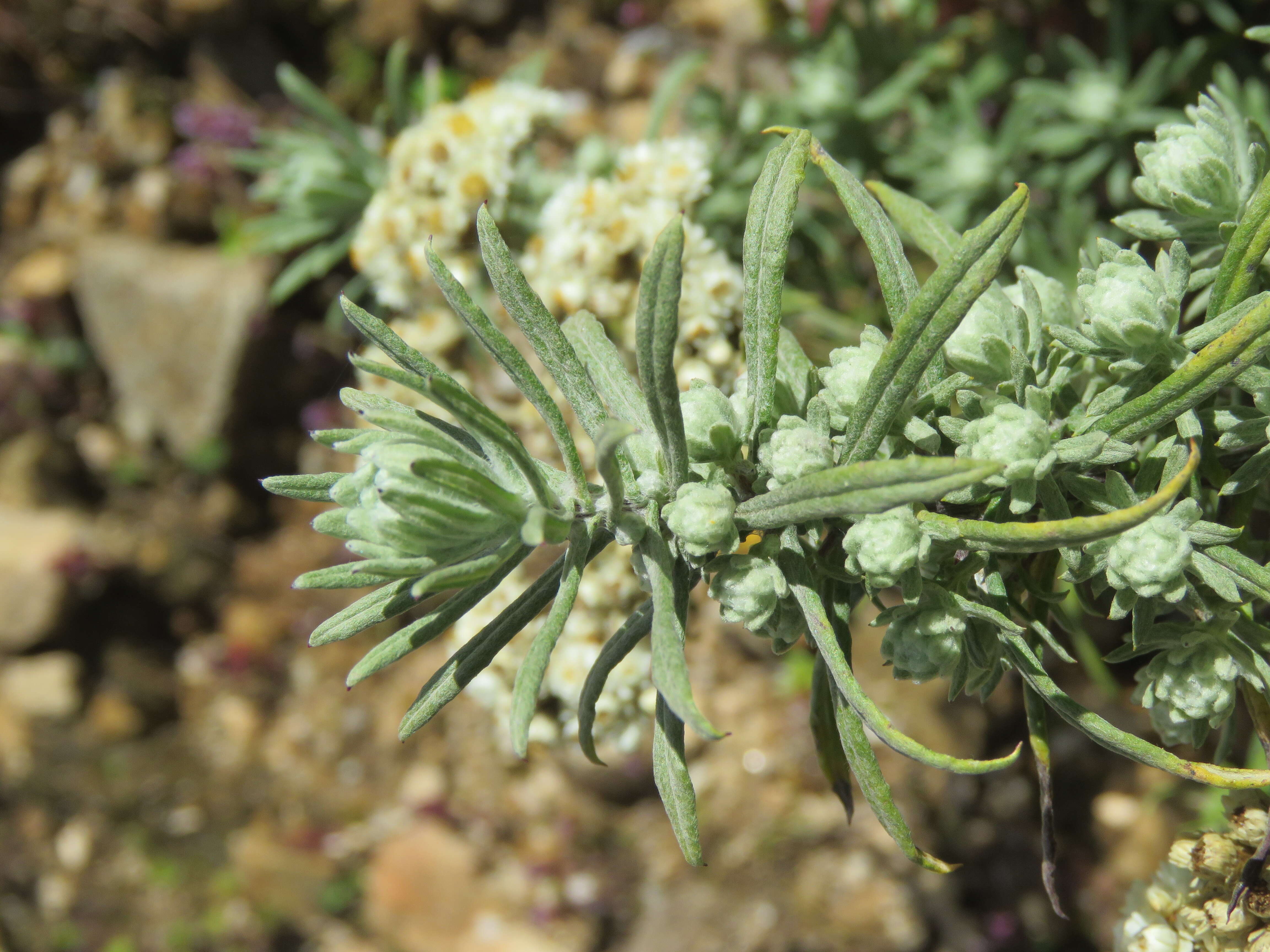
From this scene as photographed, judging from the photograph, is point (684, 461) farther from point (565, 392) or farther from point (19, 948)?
point (19, 948)

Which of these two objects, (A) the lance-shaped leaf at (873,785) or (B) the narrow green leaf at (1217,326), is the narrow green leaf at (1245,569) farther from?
(A) the lance-shaped leaf at (873,785)

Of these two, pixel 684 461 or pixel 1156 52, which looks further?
pixel 1156 52

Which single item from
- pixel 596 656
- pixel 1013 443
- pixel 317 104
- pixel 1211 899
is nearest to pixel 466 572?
pixel 1013 443

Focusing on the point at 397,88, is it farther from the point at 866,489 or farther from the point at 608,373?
the point at 866,489

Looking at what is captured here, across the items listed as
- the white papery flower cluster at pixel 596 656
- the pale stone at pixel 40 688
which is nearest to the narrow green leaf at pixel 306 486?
the white papery flower cluster at pixel 596 656

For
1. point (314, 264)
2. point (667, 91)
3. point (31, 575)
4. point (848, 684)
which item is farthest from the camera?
point (31, 575)

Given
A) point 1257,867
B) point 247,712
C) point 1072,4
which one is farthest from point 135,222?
point 1257,867

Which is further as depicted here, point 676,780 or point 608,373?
point 608,373
